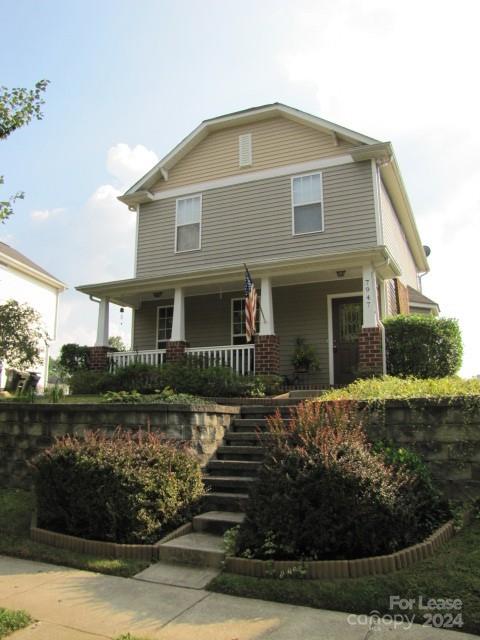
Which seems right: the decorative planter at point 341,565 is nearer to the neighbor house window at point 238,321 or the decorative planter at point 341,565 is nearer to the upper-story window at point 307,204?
the neighbor house window at point 238,321

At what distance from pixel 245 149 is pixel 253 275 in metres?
4.51

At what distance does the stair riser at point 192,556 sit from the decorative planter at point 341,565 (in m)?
0.22

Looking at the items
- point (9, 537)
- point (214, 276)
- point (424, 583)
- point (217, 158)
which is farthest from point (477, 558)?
point (217, 158)

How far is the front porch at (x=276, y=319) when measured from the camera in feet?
35.5

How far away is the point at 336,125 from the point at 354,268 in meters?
4.04

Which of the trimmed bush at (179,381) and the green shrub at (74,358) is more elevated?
the green shrub at (74,358)

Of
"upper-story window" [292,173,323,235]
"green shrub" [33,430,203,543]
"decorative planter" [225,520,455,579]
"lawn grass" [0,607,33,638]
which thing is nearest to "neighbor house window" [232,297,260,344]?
"upper-story window" [292,173,323,235]

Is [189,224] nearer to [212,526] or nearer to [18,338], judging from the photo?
[18,338]

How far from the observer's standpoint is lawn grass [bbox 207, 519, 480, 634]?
3447 mm

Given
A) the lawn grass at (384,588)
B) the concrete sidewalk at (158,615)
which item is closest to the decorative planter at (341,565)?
the lawn grass at (384,588)

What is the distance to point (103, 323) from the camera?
1317 cm

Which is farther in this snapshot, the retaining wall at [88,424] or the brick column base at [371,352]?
the brick column base at [371,352]

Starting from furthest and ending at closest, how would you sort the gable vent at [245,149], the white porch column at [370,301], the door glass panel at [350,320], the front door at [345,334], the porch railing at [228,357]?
the gable vent at [245,149] → the door glass panel at [350,320] → the front door at [345,334] → the porch railing at [228,357] → the white porch column at [370,301]

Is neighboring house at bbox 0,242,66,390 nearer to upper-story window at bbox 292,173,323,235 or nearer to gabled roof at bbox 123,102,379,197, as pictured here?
gabled roof at bbox 123,102,379,197
